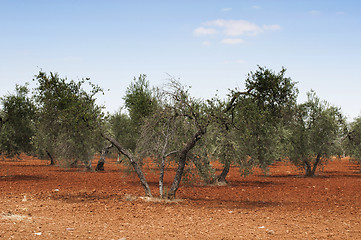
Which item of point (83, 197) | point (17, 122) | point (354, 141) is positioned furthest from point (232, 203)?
point (354, 141)

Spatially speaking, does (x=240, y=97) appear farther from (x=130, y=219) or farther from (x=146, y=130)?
(x=130, y=219)

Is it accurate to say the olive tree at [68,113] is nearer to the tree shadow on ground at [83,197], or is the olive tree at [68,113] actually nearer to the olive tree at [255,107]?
the tree shadow on ground at [83,197]

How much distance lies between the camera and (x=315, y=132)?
36250mm

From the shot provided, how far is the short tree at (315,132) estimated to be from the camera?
3591cm

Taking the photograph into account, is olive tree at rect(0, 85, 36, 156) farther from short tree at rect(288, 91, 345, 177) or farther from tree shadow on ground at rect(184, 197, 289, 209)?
short tree at rect(288, 91, 345, 177)

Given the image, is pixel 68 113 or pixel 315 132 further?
pixel 315 132

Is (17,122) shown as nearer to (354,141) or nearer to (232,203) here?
(232,203)

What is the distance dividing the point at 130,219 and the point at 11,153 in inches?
885

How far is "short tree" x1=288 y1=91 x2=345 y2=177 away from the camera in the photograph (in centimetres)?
3591

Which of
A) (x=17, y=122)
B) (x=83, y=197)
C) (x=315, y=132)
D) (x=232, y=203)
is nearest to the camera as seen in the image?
(x=232, y=203)

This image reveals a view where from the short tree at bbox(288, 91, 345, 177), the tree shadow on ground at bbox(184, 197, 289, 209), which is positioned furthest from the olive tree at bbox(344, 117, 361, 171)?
the tree shadow on ground at bbox(184, 197, 289, 209)

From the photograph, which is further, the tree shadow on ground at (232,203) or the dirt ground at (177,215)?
the tree shadow on ground at (232,203)

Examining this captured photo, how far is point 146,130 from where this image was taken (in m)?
17.9

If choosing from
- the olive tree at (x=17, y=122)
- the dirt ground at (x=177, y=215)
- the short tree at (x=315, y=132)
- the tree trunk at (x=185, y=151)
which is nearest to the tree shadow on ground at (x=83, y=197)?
the dirt ground at (x=177, y=215)
